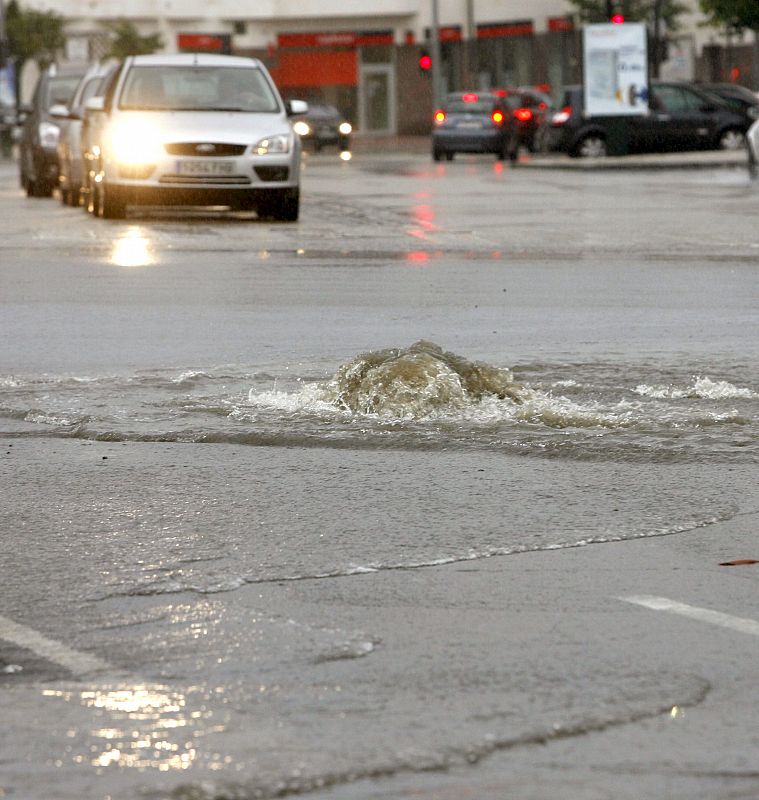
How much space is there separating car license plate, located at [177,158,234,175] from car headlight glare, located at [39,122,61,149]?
6.49m

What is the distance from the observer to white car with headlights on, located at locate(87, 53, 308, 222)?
20.9 meters

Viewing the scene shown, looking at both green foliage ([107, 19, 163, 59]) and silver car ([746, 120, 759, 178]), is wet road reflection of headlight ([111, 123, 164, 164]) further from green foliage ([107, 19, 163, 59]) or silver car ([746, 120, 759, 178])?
green foliage ([107, 19, 163, 59])

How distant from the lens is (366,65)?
3019 inches

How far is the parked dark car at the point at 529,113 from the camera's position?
→ 52.5m

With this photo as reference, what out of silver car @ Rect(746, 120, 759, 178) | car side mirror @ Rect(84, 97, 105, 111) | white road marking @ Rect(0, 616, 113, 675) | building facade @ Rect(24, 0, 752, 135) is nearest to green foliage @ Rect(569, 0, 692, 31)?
building facade @ Rect(24, 0, 752, 135)

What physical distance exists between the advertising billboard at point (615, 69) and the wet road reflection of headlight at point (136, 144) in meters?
21.8

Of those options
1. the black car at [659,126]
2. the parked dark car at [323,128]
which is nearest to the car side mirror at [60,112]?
the black car at [659,126]

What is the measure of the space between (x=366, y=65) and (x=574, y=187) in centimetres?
4772

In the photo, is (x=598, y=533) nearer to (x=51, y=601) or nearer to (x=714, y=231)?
(x=51, y=601)

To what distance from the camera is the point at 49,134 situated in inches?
1088

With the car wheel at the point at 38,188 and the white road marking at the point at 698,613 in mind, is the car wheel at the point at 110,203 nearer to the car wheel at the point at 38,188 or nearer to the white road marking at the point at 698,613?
the car wheel at the point at 38,188

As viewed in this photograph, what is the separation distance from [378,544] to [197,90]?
16867mm

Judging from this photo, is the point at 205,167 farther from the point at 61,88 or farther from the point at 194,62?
the point at 61,88

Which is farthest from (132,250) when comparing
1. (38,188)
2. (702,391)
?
(38,188)
